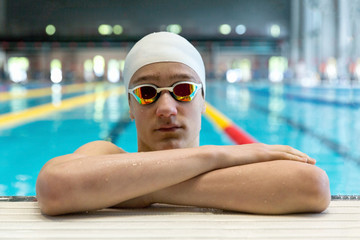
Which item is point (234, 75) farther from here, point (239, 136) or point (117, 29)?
point (239, 136)

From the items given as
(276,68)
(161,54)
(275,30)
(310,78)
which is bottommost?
(161,54)

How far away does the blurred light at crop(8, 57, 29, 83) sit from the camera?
26.3 m

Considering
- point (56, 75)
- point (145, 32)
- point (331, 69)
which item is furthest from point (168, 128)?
point (56, 75)

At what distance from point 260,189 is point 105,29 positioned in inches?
1017

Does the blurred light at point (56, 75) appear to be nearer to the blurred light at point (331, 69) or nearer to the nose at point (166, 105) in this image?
the blurred light at point (331, 69)

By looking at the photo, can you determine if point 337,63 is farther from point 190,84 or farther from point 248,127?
point 190,84

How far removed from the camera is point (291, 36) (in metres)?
25.8

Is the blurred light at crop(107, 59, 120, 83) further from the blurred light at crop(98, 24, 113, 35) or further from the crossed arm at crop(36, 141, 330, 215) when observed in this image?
the crossed arm at crop(36, 141, 330, 215)

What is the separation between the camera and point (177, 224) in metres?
1.31

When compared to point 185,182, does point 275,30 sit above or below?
above

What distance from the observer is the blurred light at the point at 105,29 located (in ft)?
85.4

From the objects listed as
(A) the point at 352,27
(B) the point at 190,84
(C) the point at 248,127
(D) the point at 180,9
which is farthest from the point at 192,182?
(D) the point at 180,9

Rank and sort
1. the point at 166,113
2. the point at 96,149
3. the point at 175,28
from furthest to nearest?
the point at 175,28
the point at 96,149
the point at 166,113

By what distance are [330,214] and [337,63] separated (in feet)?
58.9
